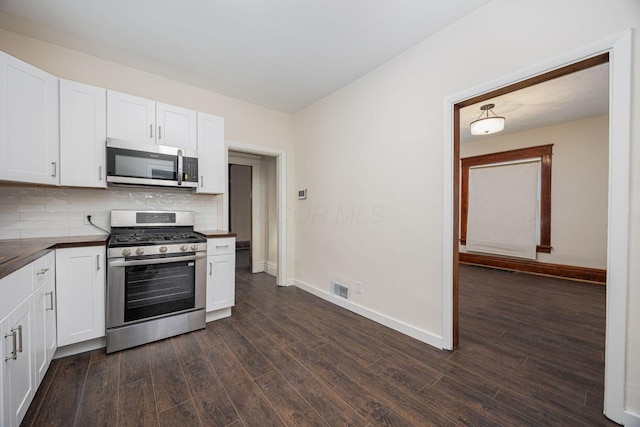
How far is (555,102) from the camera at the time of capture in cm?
356

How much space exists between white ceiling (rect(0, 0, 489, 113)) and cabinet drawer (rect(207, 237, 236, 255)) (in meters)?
1.89

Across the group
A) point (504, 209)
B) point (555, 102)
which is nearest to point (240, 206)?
point (504, 209)

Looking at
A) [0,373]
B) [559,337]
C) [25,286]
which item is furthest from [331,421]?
[559,337]

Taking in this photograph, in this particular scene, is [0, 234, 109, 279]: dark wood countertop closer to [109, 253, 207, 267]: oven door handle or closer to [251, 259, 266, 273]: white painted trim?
[109, 253, 207, 267]: oven door handle

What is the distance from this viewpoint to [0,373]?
1087 mm

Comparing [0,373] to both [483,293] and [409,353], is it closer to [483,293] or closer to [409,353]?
[409,353]

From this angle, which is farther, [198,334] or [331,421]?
[198,334]

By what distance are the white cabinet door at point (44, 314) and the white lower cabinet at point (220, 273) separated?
1118mm

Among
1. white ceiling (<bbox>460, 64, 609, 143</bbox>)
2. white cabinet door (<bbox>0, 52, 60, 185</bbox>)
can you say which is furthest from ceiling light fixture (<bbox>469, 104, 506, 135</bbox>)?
white cabinet door (<bbox>0, 52, 60, 185</bbox>)

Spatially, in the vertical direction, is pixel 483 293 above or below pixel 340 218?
below

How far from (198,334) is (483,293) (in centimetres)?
377

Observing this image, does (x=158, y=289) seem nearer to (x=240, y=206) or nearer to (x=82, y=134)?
(x=82, y=134)

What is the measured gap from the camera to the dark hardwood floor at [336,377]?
1452 mm

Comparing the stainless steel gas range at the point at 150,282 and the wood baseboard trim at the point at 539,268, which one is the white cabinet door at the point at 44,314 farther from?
the wood baseboard trim at the point at 539,268
